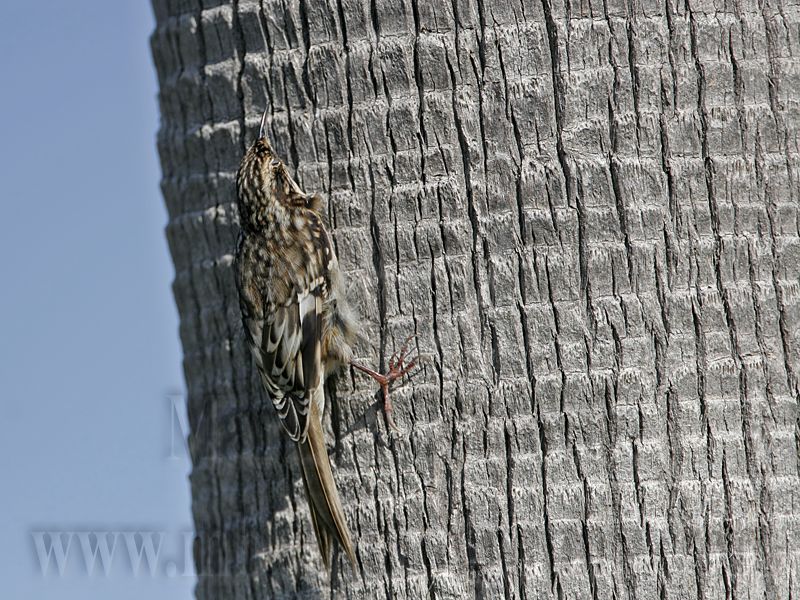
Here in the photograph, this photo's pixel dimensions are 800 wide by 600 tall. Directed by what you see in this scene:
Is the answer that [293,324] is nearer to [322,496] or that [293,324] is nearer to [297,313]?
[297,313]

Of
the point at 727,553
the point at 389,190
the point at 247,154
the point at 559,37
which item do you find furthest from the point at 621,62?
the point at 727,553

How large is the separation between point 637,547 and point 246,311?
5.86ft

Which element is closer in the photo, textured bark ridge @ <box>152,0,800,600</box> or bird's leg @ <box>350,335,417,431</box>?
textured bark ridge @ <box>152,0,800,600</box>

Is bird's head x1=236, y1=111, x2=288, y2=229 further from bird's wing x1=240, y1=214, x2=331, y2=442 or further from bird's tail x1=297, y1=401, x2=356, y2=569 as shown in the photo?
bird's tail x1=297, y1=401, x2=356, y2=569

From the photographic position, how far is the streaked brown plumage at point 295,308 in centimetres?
417

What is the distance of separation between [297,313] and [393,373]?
1109mm

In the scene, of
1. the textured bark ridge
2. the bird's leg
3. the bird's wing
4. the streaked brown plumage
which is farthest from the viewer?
the bird's wing

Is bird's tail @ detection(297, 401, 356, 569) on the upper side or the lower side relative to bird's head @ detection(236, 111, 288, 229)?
lower

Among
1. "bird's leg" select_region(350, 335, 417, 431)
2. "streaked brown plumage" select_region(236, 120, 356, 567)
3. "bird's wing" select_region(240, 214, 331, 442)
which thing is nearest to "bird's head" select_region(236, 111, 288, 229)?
"streaked brown plumage" select_region(236, 120, 356, 567)

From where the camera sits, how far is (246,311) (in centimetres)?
458

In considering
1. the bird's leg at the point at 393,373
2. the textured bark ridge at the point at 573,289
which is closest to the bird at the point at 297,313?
the bird's leg at the point at 393,373

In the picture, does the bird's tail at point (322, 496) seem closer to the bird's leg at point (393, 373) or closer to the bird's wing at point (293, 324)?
the bird's wing at point (293, 324)

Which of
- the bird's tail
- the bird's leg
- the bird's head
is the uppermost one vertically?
the bird's head

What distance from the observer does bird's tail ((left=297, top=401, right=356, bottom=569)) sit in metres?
4.08
